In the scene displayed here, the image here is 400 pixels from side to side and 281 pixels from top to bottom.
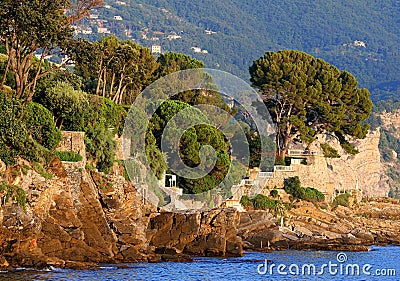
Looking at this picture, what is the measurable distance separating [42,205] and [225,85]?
38.7 meters

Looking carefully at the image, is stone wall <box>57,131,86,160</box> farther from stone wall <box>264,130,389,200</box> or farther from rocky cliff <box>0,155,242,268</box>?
stone wall <box>264,130,389,200</box>

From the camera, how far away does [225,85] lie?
262 feet

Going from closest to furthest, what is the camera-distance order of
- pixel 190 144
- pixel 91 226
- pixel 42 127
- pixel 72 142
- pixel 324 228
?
pixel 91 226
pixel 42 127
pixel 72 142
pixel 190 144
pixel 324 228

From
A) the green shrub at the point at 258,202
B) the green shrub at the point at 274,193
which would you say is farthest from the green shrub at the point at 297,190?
the green shrub at the point at 258,202

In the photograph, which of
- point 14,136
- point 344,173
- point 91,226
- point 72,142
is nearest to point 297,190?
point 344,173

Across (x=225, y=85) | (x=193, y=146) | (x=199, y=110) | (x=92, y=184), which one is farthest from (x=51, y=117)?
(x=225, y=85)

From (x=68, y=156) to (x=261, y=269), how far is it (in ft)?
31.6

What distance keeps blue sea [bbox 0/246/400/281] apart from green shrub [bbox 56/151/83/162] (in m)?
5.25

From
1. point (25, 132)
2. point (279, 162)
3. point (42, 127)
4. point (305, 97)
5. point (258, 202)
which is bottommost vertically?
point (258, 202)

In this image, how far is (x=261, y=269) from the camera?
49.8m

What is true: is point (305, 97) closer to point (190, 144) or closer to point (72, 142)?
point (190, 144)

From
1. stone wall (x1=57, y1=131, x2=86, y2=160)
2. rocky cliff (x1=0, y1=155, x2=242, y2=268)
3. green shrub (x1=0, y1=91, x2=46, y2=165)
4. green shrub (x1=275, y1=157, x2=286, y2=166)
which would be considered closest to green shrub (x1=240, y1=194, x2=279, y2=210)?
green shrub (x1=275, y1=157, x2=286, y2=166)

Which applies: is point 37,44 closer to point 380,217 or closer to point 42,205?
point 42,205

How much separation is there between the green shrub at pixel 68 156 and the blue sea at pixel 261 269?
525cm
